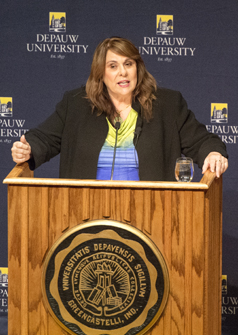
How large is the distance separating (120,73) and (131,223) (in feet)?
3.14

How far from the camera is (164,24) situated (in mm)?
3750

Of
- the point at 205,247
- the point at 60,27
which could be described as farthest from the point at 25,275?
the point at 60,27

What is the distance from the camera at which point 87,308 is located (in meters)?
1.98

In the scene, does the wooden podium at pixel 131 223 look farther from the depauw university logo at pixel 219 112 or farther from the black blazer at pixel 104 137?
the depauw university logo at pixel 219 112

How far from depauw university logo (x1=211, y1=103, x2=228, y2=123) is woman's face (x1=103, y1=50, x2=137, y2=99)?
4.22ft

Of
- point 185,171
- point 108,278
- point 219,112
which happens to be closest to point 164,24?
point 219,112

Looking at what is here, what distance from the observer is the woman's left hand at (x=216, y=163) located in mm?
2168

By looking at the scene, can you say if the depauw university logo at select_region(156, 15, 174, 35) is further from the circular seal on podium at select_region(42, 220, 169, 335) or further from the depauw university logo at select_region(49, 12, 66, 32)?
the circular seal on podium at select_region(42, 220, 169, 335)

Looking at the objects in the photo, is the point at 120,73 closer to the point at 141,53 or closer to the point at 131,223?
the point at 131,223

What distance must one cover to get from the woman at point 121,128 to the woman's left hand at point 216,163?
0.63ft

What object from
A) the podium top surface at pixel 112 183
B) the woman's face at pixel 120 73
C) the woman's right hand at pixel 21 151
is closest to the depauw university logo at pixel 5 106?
the woman's face at pixel 120 73

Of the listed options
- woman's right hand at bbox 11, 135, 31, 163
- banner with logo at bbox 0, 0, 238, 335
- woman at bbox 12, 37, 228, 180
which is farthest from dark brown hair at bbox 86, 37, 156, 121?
banner with logo at bbox 0, 0, 238, 335

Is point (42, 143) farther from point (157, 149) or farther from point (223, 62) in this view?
point (223, 62)

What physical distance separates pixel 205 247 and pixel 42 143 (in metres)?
1.05
